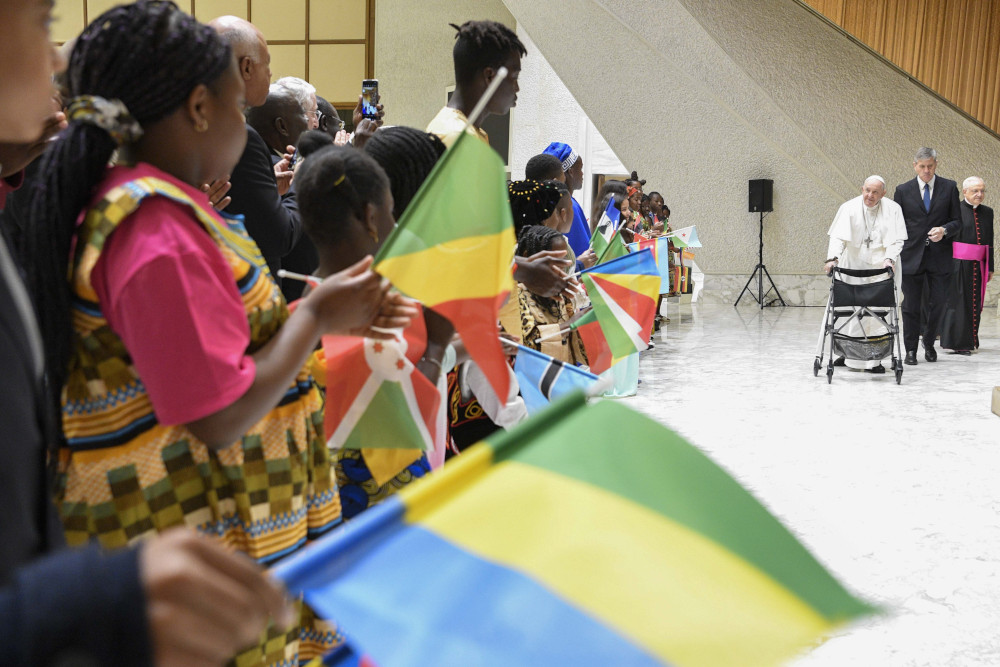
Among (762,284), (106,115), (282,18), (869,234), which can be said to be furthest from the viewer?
(282,18)

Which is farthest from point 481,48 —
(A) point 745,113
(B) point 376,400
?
(A) point 745,113

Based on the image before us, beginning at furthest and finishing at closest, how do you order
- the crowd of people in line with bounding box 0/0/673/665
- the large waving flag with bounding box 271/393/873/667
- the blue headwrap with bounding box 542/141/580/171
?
the blue headwrap with bounding box 542/141/580/171, the crowd of people in line with bounding box 0/0/673/665, the large waving flag with bounding box 271/393/873/667

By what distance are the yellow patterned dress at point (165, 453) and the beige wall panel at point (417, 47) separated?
A: 14955mm

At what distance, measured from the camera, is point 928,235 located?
8781 mm

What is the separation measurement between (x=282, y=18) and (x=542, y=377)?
1483 cm

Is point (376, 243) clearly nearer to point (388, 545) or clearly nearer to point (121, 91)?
point (121, 91)

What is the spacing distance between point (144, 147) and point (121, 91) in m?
0.08

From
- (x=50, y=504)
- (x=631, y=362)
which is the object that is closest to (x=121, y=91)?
(x=50, y=504)

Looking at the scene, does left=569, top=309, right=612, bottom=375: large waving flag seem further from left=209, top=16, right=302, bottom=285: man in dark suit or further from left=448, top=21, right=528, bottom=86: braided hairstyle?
left=209, top=16, right=302, bottom=285: man in dark suit

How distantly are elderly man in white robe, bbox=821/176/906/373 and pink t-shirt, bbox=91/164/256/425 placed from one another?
757 cm

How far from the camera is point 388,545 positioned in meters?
0.74

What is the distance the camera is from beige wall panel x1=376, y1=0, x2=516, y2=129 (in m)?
15.9

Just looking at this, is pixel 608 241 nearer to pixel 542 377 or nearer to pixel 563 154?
pixel 563 154

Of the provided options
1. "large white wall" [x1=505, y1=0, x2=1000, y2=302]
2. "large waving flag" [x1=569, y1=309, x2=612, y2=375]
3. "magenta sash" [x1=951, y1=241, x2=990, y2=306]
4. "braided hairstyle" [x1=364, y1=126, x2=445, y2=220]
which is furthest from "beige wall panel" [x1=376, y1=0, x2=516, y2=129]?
"braided hairstyle" [x1=364, y1=126, x2=445, y2=220]
